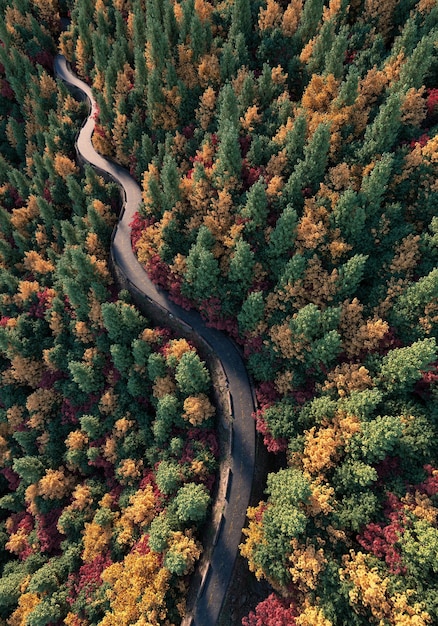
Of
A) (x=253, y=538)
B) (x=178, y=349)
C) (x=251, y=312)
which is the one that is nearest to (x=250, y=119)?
(x=251, y=312)

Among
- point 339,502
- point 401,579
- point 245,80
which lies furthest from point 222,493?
point 245,80

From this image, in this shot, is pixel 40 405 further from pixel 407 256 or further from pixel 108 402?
pixel 407 256

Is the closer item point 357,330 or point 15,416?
point 357,330

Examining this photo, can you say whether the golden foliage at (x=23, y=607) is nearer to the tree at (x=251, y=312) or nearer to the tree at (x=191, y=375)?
the tree at (x=191, y=375)

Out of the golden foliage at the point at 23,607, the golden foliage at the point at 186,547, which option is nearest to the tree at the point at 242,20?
the golden foliage at the point at 186,547

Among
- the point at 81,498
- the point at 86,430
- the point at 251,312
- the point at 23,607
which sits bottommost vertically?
the point at 23,607

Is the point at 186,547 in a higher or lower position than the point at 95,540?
lower
